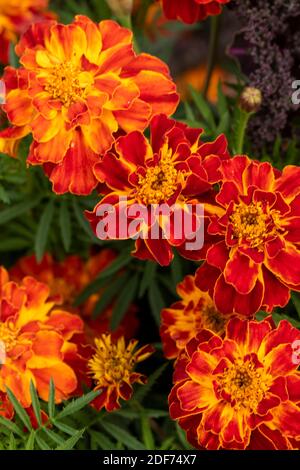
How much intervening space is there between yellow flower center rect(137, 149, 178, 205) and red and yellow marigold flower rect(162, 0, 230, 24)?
0.68 feet

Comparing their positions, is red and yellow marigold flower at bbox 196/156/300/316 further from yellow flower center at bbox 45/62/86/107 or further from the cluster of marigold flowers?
yellow flower center at bbox 45/62/86/107

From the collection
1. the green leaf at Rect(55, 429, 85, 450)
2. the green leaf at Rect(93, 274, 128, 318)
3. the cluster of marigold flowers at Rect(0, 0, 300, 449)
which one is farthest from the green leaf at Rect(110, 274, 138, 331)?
the green leaf at Rect(55, 429, 85, 450)

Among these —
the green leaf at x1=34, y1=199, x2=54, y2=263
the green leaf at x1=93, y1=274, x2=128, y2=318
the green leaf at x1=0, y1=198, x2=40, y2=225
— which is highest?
the green leaf at x1=0, y1=198, x2=40, y2=225

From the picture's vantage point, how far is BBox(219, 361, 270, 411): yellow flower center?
74 centimetres

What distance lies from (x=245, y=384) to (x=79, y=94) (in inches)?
11.7

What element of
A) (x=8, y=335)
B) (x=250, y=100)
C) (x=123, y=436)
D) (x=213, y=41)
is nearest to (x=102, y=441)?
(x=123, y=436)

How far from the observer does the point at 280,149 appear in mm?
951

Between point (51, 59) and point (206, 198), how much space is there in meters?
0.20

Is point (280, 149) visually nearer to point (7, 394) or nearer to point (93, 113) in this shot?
point (93, 113)

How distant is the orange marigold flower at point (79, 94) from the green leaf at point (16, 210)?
0.16m

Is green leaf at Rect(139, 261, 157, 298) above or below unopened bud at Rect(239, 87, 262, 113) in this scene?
below

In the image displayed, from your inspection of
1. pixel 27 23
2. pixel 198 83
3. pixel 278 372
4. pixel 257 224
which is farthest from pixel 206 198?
pixel 198 83

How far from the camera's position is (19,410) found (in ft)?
2.52

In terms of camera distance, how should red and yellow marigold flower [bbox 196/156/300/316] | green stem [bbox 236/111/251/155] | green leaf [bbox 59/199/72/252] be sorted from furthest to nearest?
green leaf [bbox 59/199/72/252] < green stem [bbox 236/111/251/155] < red and yellow marigold flower [bbox 196/156/300/316]
